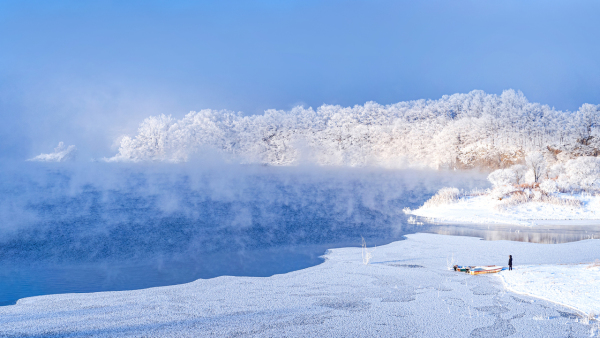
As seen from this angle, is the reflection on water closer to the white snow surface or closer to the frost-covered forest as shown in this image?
the white snow surface

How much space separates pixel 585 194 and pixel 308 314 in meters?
27.9

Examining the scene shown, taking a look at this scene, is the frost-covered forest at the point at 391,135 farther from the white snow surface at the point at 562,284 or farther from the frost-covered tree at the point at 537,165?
the white snow surface at the point at 562,284

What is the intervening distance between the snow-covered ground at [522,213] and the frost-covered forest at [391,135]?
43.3 meters

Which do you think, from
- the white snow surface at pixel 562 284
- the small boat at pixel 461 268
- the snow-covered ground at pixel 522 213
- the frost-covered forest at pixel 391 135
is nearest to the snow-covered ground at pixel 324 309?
the white snow surface at pixel 562 284

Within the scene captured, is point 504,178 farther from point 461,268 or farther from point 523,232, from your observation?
point 461,268

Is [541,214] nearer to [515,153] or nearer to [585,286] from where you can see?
[585,286]

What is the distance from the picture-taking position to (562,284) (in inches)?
395

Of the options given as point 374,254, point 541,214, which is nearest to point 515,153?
point 541,214

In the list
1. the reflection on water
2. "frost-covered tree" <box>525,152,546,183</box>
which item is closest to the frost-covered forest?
"frost-covered tree" <box>525,152,546,183</box>

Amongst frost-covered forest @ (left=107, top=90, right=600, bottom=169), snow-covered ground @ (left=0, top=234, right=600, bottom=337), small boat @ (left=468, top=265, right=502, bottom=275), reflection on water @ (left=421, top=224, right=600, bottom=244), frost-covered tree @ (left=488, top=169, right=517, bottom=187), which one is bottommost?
snow-covered ground @ (left=0, top=234, right=600, bottom=337)

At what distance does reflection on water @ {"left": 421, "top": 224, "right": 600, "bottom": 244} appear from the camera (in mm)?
19609

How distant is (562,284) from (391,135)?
92502mm

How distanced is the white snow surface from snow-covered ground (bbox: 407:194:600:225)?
13.4 metres

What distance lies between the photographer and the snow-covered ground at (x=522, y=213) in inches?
961
